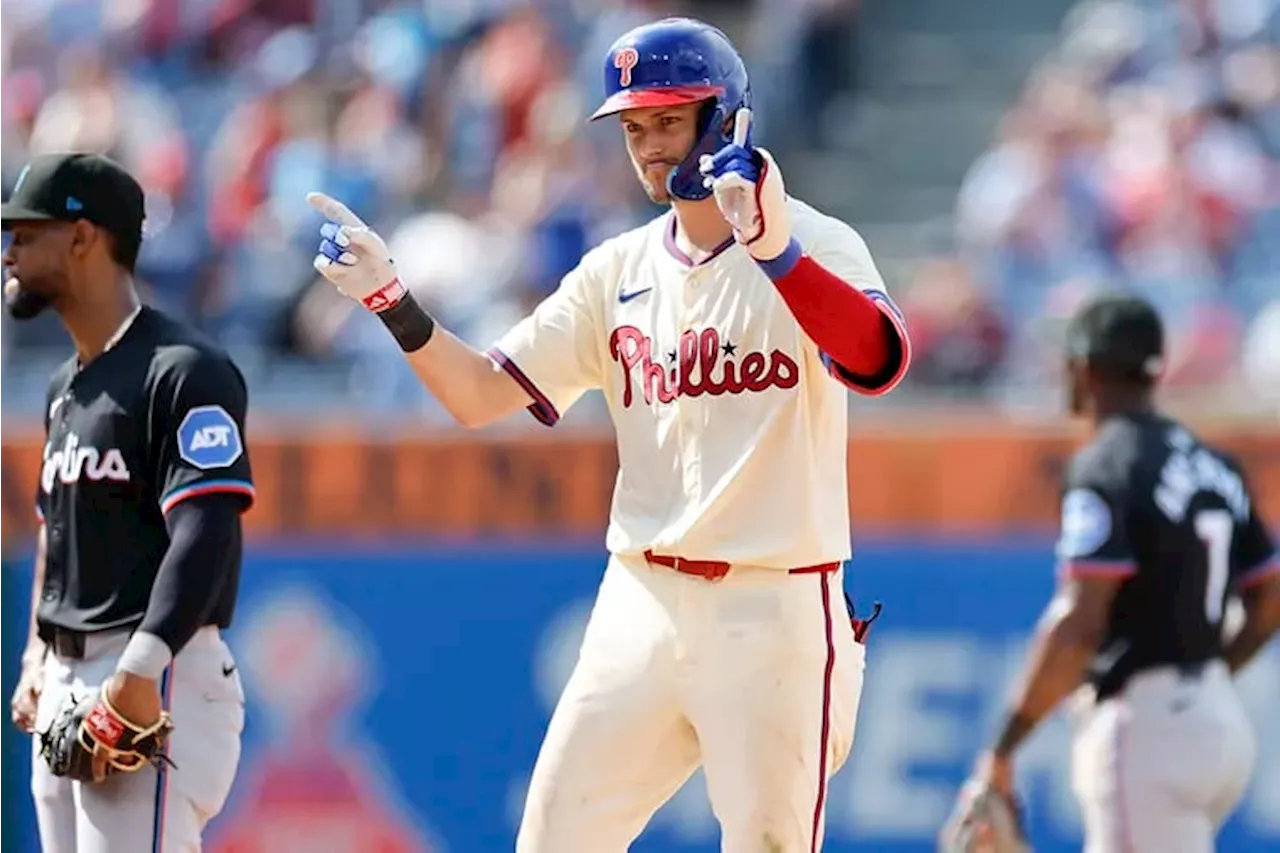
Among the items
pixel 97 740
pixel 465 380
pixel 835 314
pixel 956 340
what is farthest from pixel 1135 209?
pixel 97 740

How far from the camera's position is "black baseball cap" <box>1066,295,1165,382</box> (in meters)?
7.57

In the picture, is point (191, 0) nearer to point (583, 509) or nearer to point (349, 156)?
point (349, 156)

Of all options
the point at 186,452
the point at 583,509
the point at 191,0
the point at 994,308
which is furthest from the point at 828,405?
the point at 191,0

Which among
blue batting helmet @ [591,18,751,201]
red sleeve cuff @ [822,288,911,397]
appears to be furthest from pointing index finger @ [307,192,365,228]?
red sleeve cuff @ [822,288,911,397]

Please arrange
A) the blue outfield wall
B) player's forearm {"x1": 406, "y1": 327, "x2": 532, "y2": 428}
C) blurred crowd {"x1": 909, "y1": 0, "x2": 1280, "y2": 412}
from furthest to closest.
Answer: blurred crowd {"x1": 909, "y1": 0, "x2": 1280, "y2": 412}, the blue outfield wall, player's forearm {"x1": 406, "y1": 327, "x2": 532, "y2": 428}

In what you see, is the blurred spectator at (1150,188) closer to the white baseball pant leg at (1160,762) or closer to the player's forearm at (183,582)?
the white baseball pant leg at (1160,762)

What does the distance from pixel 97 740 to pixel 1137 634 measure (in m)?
3.17

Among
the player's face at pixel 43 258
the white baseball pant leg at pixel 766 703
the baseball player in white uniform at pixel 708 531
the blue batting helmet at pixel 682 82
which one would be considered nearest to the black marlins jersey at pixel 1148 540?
the baseball player in white uniform at pixel 708 531

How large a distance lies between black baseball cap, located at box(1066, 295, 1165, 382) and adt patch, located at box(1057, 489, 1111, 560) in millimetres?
424

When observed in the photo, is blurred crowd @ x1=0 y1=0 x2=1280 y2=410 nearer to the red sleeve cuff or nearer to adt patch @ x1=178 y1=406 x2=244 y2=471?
adt patch @ x1=178 y1=406 x2=244 y2=471

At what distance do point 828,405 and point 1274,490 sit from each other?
441 centimetres

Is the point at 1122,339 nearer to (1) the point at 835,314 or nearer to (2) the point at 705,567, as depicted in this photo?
(2) the point at 705,567

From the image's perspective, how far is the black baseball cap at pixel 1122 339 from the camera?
7.57 metres

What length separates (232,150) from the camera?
1405 cm
